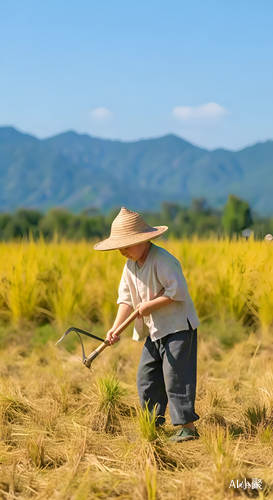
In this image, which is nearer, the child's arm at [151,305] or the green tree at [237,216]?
the child's arm at [151,305]

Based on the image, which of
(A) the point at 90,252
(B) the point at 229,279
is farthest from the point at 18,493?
(A) the point at 90,252

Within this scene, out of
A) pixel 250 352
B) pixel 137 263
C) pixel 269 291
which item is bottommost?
pixel 250 352

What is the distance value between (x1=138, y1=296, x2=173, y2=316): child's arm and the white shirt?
0.03m

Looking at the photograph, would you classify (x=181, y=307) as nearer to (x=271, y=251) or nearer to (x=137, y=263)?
(x=137, y=263)

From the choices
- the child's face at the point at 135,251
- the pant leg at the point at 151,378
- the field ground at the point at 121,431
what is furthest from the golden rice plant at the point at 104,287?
the child's face at the point at 135,251

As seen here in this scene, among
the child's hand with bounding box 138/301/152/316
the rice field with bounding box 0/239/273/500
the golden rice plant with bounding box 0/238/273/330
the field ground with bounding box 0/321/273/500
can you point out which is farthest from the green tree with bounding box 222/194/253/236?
the child's hand with bounding box 138/301/152/316

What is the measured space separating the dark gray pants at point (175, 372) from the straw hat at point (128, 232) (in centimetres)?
58

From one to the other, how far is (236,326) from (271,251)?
848 mm

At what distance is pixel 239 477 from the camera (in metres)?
2.51

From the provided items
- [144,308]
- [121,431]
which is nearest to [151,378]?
[121,431]

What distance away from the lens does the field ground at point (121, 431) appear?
8.38 ft

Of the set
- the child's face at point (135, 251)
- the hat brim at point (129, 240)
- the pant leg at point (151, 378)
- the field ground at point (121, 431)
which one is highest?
the hat brim at point (129, 240)

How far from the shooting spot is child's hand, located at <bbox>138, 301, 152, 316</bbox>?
3.19 metres

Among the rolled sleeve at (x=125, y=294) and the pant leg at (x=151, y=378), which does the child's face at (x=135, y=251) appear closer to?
the rolled sleeve at (x=125, y=294)
